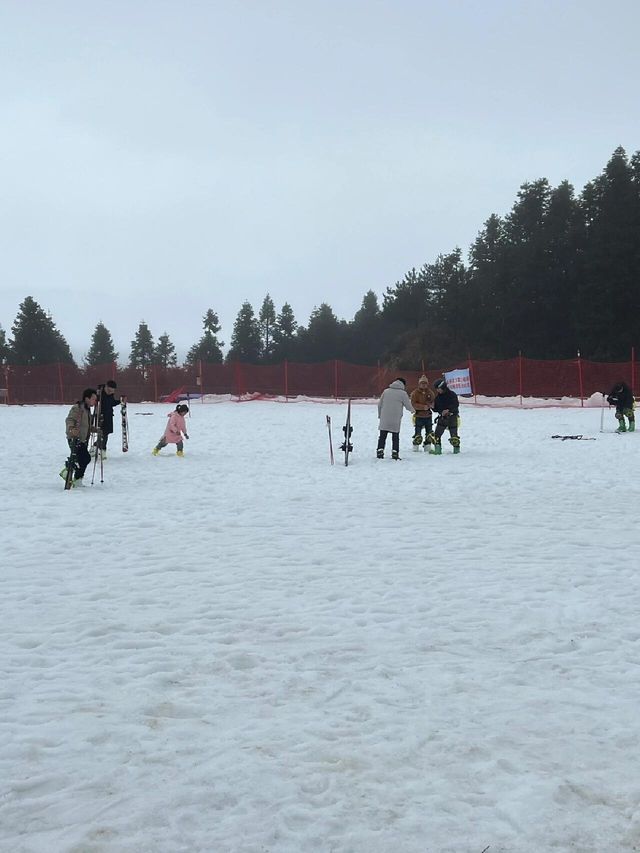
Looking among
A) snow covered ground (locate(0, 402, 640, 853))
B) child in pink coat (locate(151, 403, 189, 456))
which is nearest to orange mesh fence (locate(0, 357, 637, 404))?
child in pink coat (locate(151, 403, 189, 456))

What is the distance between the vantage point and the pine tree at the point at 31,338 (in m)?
88.1

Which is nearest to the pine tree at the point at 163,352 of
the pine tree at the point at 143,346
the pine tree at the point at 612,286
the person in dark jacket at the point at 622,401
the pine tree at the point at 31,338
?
the pine tree at the point at 143,346

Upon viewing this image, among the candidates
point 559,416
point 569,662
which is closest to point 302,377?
point 559,416

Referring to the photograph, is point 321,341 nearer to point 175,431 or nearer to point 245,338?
point 245,338

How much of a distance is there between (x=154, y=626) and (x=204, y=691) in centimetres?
129

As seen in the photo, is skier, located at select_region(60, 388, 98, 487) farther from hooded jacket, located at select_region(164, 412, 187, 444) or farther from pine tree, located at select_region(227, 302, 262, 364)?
pine tree, located at select_region(227, 302, 262, 364)

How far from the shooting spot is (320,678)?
457 cm

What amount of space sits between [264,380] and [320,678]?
36.0 m

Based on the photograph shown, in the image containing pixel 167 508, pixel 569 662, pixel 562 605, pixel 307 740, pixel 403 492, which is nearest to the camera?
pixel 307 740

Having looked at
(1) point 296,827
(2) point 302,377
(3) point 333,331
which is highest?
(3) point 333,331

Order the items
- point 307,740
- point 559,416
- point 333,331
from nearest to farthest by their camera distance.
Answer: point 307,740
point 559,416
point 333,331

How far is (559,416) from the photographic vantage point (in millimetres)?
27844

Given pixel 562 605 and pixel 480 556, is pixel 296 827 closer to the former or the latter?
pixel 562 605

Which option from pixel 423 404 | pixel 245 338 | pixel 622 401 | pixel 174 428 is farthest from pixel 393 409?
pixel 245 338
